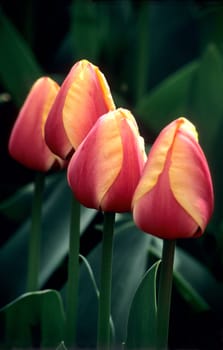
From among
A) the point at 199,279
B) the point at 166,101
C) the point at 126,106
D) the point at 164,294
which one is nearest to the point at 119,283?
the point at 199,279

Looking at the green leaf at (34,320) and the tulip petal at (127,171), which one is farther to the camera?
the green leaf at (34,320)

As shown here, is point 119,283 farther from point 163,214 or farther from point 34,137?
point 163,214

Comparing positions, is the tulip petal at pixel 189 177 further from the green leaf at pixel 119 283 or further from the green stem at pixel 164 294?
the green leaf at pixel 119 283

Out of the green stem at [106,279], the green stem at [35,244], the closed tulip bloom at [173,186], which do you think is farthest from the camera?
the green stem at [35,244]

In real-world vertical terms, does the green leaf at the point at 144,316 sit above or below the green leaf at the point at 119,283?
above

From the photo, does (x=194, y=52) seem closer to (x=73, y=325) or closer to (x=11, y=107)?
(x=11, y=107)

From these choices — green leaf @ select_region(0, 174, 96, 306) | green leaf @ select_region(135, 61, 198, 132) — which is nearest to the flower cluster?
green leaf @ select_region(0, 174, 96, 306)

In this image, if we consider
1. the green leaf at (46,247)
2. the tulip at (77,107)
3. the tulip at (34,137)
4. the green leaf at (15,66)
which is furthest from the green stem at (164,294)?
the green leaf at (15,66)
